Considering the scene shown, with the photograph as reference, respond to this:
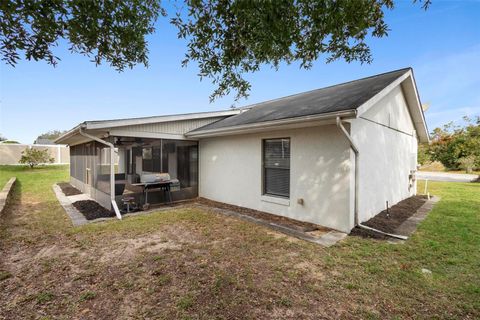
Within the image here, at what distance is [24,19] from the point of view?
2.52 metres

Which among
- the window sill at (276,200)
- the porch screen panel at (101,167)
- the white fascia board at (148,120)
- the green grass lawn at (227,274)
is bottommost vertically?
the green grass lawn at (227,274)

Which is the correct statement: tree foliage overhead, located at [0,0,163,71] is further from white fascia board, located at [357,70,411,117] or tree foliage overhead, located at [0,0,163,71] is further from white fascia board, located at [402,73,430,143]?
white fascia board, located at [402,73,430,143]

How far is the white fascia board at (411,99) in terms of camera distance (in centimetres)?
569

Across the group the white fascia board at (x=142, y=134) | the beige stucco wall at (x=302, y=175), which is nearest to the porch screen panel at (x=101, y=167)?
the white fascia board at (x=142, y=134)

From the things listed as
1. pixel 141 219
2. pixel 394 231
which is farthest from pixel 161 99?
pixel 394 231

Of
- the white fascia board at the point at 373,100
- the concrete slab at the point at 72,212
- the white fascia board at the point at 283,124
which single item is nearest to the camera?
the white fascia board at the point at 373,100

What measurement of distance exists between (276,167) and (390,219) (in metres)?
3.52

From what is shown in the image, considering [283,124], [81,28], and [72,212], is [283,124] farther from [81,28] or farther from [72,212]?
[72,212]

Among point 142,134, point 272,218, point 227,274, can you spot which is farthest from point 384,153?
point 142,134

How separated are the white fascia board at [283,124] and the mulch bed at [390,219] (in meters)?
2.73

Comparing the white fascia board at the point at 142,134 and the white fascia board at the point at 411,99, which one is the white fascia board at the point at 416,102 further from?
the white fascia board at the point at 142,134

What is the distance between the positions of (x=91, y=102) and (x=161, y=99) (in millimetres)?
3935

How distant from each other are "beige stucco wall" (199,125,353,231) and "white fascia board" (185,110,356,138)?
465 mm

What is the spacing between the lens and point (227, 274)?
11.4 feet
